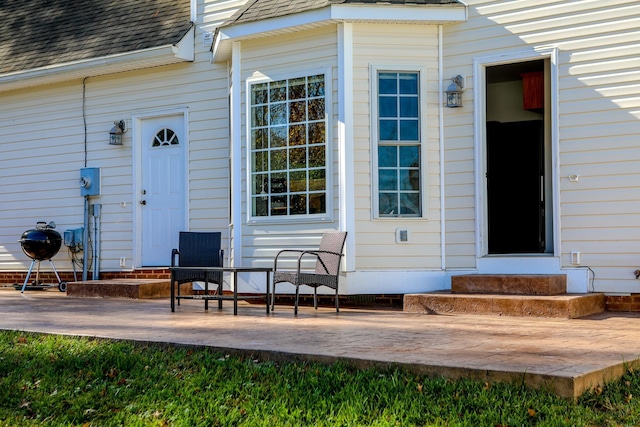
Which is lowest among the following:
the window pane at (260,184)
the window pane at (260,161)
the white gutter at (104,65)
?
the window pane at (260,184)

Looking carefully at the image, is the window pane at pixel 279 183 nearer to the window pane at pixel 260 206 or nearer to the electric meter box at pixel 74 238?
the window pane at pixel 260 206

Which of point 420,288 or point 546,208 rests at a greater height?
point 546,208

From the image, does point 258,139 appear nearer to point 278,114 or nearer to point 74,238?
point 278,114

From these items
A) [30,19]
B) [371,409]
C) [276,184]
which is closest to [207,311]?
[276,184]

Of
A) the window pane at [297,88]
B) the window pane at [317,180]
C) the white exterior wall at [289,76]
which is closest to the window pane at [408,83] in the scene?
the white exterior wall at [289,76]

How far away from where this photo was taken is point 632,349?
5562mm

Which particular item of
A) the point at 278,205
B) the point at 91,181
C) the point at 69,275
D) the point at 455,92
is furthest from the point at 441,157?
the point at 69,275

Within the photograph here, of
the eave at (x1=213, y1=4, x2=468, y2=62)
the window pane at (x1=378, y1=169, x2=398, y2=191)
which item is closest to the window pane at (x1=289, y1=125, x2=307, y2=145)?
the window pane at (x1=378, y1=169, x2=398, y2=191)

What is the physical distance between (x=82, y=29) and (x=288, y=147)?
4860 millimetres

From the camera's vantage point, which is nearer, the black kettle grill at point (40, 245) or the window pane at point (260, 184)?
the window pane at point (260, 184)

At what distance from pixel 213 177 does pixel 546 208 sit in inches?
172

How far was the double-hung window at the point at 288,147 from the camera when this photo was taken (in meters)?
9.52

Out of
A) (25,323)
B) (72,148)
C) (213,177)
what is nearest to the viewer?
(25,323)

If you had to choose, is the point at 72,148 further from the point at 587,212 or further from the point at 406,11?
the point at 587,212
